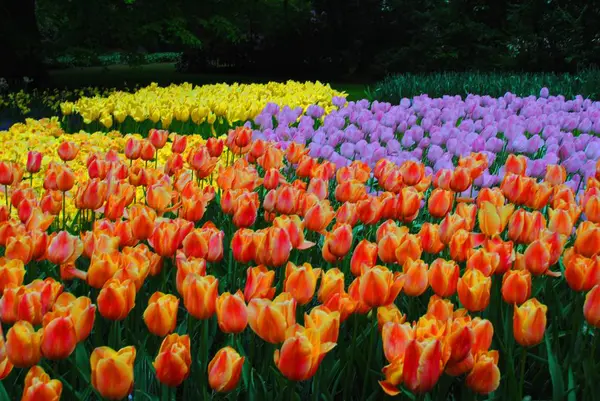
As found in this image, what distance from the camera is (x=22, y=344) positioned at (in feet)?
5.03

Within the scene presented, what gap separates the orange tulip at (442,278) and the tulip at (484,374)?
33cm

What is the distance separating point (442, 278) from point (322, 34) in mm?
22545

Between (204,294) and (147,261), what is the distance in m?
0.34

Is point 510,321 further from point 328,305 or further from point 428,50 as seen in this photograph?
point 428,50

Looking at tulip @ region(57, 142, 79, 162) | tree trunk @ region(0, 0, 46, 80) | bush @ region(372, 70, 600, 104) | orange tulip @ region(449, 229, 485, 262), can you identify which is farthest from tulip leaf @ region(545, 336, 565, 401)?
tree trunk @ region(0, 0, 46, 80)

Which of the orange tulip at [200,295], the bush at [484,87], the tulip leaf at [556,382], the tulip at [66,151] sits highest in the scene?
the orange tulip at [200,295]

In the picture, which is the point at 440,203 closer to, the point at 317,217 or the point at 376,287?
the point at 317,217

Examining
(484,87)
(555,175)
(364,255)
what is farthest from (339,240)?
(484,87)

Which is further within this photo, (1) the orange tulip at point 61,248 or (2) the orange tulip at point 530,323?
(1) the orange tulip at point 61,248

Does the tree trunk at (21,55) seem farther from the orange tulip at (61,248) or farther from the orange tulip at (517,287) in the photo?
the orange tulip at (517,287)

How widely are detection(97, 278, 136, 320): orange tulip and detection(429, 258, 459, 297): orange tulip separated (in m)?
0.79

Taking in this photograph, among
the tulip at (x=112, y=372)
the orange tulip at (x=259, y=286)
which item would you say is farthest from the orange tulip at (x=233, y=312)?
the tulip at (x=112, y=372)

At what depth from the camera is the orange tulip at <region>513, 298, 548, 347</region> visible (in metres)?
1.68

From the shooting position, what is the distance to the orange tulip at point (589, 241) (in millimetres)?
2221
